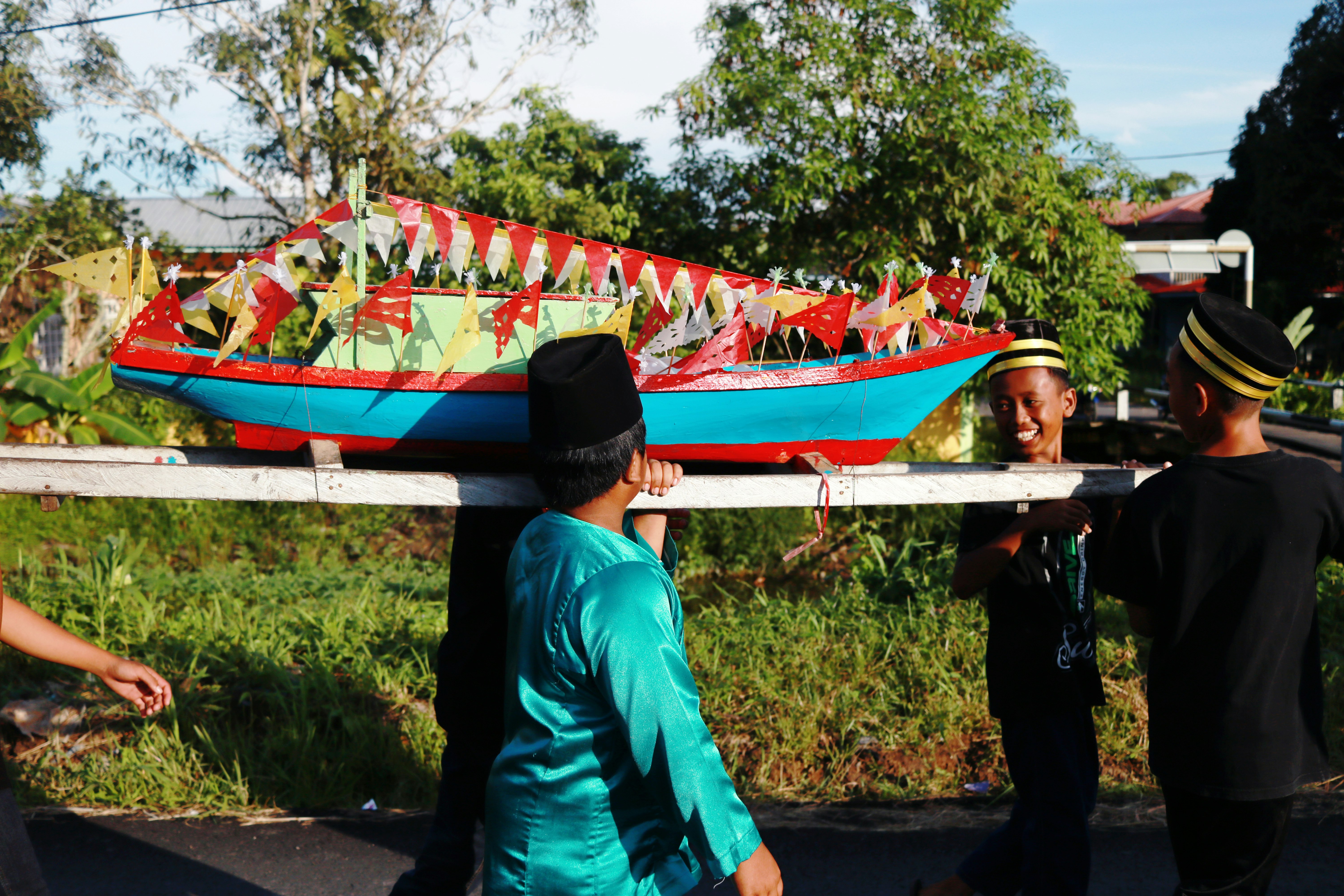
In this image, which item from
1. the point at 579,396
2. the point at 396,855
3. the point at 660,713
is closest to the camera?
the point at 660,713

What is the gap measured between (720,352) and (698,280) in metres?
0.31

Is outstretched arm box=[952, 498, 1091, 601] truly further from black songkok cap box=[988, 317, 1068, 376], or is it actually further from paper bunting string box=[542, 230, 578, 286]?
paper bunting string box=[542, 230, 578, 286]

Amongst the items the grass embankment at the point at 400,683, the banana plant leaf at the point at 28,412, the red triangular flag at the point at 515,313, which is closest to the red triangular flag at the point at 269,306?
the red triangular flag at the point at 515,313

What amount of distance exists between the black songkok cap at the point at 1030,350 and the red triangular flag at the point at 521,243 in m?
1.21

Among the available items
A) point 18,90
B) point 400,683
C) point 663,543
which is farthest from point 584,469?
point 18,90

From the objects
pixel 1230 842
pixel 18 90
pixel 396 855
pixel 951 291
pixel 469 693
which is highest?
pixel 18 90

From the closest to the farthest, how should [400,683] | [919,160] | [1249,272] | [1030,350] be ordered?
[1030,350] → [400,683] → [919,160] → [1249,272]

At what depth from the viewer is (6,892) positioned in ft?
6.06

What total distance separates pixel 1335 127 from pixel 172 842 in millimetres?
23780

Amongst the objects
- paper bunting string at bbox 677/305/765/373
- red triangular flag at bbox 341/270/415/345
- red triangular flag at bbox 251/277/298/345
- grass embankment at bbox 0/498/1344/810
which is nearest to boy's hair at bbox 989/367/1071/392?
paper bunting string at bbox 677/305/765/373

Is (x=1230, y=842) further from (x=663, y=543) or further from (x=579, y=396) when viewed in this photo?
(x=579, y=396)

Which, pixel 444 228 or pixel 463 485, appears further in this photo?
pixel 444 228

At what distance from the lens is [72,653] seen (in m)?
1.94

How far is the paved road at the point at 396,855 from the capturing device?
2.96 meters
